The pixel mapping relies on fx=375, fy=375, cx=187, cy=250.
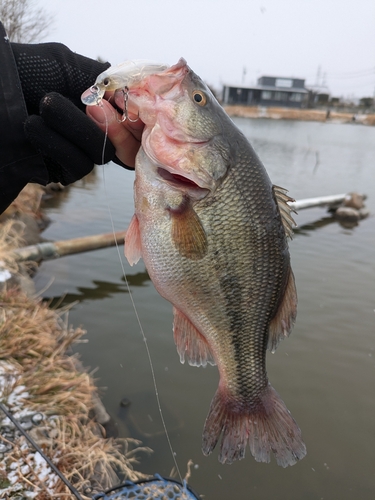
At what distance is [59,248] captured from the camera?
6.82m

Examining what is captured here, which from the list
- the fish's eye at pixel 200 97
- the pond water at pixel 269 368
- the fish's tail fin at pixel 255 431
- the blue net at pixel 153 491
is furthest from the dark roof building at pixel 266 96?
the fish's tail fin at pixel 255 431

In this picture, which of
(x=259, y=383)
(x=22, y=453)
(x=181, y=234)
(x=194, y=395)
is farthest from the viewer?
(x=194, y=395)

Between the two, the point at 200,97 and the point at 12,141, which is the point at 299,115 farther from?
the point at 12,141

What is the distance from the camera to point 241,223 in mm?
1816

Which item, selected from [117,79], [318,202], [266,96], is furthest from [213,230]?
[266,96]

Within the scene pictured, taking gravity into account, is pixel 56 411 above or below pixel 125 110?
below

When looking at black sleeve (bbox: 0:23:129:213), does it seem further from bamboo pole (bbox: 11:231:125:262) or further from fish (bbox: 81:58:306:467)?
bamboo pole (bbox: 11:231:125:262)

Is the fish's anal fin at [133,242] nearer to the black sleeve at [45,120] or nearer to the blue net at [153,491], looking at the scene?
the black sleeve at [45,120]

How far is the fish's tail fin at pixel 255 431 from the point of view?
6.51 feet

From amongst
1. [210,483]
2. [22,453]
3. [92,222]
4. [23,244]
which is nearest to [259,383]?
[22,453]

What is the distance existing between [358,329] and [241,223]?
18.2 ft

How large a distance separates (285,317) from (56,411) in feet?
7.58

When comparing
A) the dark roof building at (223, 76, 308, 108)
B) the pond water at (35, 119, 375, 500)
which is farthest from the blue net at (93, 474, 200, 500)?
the dark roof building at (223, 76, 308, 108)

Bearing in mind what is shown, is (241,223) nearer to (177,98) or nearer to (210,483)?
(177,98)
